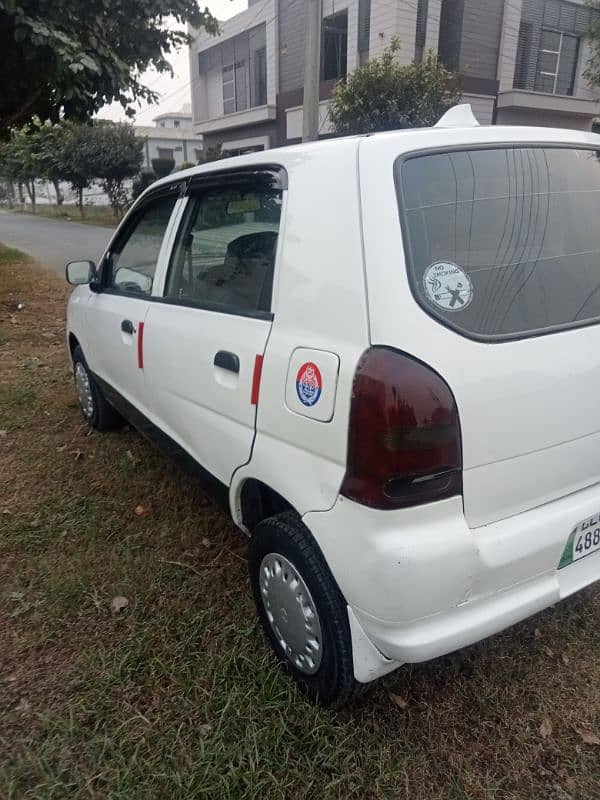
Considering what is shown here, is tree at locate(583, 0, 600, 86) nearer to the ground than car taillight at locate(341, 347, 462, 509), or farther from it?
farther from it

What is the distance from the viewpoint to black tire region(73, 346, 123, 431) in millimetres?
4029

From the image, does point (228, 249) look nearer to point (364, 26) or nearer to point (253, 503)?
point (253, 503)

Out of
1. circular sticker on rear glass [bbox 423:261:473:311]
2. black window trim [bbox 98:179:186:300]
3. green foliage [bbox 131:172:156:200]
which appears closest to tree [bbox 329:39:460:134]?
black window trim [bbox 98:179:186:300]

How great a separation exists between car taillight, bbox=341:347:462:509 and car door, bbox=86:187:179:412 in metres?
1.63

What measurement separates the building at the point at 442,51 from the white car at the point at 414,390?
19244 mm

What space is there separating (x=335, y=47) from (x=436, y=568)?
955 inches

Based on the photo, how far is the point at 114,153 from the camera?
93.2ft

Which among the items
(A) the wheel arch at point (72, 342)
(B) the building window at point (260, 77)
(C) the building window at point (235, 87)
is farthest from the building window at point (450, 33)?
(A) the wheel arch at point (72, 342)

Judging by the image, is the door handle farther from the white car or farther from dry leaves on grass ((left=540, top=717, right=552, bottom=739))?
dry leaves on grass ((left=540, top=717, right=552, bottom=739))

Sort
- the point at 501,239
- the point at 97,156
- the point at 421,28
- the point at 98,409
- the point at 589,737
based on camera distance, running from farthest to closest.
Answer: the point at 97,156 < the point at 421,28 < the point at 98,409 < the point at 589,737 < the point at 501,239

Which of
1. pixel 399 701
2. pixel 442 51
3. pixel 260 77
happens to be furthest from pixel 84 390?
pixel 260 77

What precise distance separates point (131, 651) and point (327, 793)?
888 mm

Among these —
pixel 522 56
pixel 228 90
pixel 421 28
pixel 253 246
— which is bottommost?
pixel 253 246

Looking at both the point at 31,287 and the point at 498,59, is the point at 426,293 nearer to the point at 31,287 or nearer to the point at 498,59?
the point at 31,287
